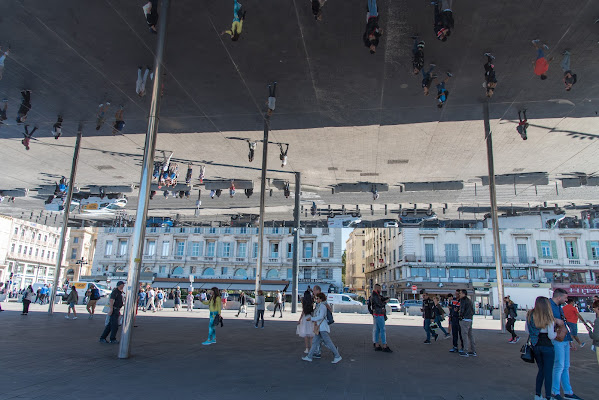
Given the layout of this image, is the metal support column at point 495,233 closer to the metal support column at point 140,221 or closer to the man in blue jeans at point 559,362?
the man in blue jeans at point 559,362

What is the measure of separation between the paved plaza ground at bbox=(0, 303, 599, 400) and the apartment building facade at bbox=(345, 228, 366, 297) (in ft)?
243

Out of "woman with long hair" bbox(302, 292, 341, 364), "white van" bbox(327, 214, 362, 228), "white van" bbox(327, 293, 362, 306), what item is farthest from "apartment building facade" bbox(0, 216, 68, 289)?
"woman with long hair" bbox(302, 292, 341, 364)

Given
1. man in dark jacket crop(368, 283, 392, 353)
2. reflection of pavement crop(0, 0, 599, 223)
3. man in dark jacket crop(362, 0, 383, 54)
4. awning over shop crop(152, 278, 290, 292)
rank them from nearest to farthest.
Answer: man in dark jacket crop(362, 0, 383, 54), man in dark jacket crop(368, 283, 392, 353), reflection of pavement crop(0, 0, 599, 223), awning over shop crop(152, 278, 290, 292)

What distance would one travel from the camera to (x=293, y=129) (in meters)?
18.4

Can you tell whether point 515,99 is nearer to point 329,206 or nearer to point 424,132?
point 424,132

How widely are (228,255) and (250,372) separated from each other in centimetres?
5321

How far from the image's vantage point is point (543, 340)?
5.52 m

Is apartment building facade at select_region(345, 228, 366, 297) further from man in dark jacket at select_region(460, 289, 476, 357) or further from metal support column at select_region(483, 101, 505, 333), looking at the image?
man in dark jacket at select_region(460, 289, 476, 357)

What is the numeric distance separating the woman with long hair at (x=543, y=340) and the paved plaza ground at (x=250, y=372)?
0.61 metres

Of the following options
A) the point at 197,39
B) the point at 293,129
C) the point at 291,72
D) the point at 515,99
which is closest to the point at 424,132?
the point at 515,99

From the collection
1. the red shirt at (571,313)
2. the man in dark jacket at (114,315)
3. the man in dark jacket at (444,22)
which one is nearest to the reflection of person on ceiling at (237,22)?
the man in dark jacket at (444,22)

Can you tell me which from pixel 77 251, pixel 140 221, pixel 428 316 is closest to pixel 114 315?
pixel 140 221

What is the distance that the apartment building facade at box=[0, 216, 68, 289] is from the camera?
62.2 metres

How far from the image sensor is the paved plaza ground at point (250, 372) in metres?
5.65
